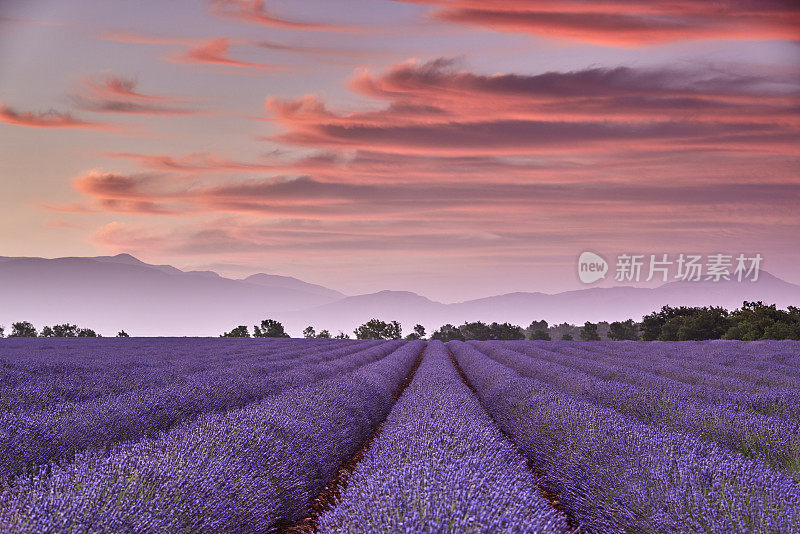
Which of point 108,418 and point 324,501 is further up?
point 108,418

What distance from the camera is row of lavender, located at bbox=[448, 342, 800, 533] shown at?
2959 mm

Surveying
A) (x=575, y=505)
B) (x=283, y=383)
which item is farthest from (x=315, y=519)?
(x=283, y=383)

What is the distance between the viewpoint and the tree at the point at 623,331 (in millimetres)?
58375

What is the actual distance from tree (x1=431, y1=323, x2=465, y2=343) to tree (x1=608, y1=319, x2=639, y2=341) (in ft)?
58.0

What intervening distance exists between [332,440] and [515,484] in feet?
9.90

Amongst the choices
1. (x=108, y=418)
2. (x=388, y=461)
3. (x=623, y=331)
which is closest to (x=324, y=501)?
(x=388, y=461)

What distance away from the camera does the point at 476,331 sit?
67875 mm

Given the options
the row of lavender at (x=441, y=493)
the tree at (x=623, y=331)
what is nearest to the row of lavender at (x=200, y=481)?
the row of lavender at (x=441, y=493)

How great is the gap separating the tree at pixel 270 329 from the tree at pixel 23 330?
54.1 ft

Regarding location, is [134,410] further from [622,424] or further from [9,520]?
[622,424]

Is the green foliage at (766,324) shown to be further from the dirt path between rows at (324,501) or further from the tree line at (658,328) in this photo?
the dirt path between rows at (324,501)

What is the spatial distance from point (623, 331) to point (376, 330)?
27.8m

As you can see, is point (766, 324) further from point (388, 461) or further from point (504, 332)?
point (388, 461)

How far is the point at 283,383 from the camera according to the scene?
950 cm
